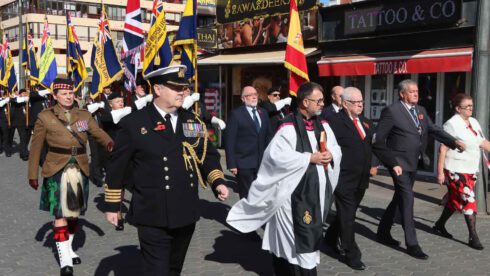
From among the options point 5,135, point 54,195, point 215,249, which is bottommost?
point 215,249


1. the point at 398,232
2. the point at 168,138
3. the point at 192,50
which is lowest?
the point at 398,232

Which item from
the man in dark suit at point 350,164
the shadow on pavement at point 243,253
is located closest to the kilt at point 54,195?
the shadow on pavement at point 243,253

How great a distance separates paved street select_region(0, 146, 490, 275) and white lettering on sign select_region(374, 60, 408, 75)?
3547mm

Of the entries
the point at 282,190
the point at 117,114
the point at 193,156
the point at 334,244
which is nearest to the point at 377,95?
the point at 334,244

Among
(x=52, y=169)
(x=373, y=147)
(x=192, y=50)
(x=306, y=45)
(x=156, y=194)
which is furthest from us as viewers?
(x=306, y=45)

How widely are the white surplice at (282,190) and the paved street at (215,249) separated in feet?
4.10

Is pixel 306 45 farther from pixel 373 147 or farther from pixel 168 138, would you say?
pixel 168 138

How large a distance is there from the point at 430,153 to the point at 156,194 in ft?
31.0

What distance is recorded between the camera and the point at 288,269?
4.35 meters

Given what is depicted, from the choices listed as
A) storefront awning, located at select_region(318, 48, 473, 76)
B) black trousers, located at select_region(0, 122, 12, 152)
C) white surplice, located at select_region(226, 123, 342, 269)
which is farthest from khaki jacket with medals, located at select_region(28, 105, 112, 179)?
black trousers, located at select_region(0, 122, 12, 152)

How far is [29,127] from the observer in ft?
50.3

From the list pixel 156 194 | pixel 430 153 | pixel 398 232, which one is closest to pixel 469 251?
pixel 398 232

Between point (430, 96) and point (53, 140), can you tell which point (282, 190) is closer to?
point (53, 140)

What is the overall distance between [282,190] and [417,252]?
8.59 feet
